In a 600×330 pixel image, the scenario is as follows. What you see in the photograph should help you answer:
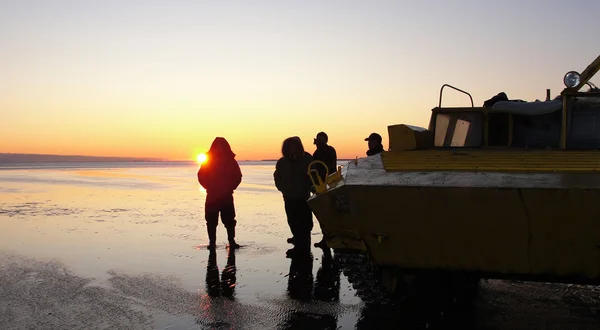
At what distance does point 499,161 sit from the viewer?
4.53 meters

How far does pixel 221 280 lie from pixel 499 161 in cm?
318

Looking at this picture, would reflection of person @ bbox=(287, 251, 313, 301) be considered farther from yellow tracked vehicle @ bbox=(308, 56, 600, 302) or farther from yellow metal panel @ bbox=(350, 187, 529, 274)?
yellow metal panel @ bbox=(350, 187, 529, 274)

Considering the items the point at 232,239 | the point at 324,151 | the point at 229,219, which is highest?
the point at 324,151

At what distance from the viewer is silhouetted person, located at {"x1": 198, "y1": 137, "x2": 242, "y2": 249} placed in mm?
8172

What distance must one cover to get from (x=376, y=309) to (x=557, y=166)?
1961mm

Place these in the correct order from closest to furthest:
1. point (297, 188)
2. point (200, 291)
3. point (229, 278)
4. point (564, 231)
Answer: point (564, 231) → point (200, 291) → point (229, 278) → point (297, 188)

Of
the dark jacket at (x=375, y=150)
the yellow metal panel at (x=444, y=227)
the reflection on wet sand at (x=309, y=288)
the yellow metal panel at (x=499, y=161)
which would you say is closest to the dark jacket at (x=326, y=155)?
the dark jacket at (x=375, y=150)

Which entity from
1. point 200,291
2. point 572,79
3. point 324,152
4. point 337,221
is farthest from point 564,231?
point 324,152

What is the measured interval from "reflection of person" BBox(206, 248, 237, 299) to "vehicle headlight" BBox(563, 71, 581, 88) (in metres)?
3.98

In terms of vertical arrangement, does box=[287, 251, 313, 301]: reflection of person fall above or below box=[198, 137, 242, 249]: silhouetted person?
below

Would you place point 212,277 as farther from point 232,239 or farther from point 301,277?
point 232,239

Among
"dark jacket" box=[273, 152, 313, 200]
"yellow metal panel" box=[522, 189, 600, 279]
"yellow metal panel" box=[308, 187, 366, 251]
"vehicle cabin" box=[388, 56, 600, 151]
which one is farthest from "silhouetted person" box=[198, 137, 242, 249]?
"yellow metal panel" box=[522, 189, 600, 279]

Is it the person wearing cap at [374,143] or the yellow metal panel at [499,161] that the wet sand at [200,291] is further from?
the person wearing cap at [374,143]

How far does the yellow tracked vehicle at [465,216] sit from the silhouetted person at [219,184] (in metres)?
3.48
